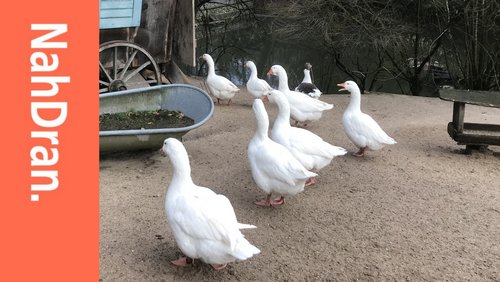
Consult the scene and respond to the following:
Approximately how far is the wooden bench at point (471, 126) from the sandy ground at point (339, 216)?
0.70 feet

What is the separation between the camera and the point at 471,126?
6777mm

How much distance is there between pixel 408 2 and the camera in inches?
459

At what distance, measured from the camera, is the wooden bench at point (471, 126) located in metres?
6.18

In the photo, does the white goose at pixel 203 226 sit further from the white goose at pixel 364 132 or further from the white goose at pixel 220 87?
the white goose at pixel 220 87

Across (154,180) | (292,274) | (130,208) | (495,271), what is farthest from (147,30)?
A: (495,271)

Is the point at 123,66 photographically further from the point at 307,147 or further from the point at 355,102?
the point at 307,147

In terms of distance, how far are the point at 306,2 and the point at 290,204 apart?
7.96 m

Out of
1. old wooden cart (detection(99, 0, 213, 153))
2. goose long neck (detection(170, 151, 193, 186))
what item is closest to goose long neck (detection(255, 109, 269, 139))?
old wooden cart (detection(99, 0, 213, 153))

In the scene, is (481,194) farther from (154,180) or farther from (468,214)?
(154,180)

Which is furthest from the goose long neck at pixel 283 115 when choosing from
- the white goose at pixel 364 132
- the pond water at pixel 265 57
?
the pond water at pixel 265 57

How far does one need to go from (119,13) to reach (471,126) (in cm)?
510

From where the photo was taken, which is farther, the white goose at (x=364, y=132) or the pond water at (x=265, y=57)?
the pond water at (x=265, y=57)

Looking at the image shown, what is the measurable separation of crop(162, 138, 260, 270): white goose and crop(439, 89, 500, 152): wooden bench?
3.98m

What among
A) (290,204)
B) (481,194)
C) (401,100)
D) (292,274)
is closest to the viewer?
(292,274)
